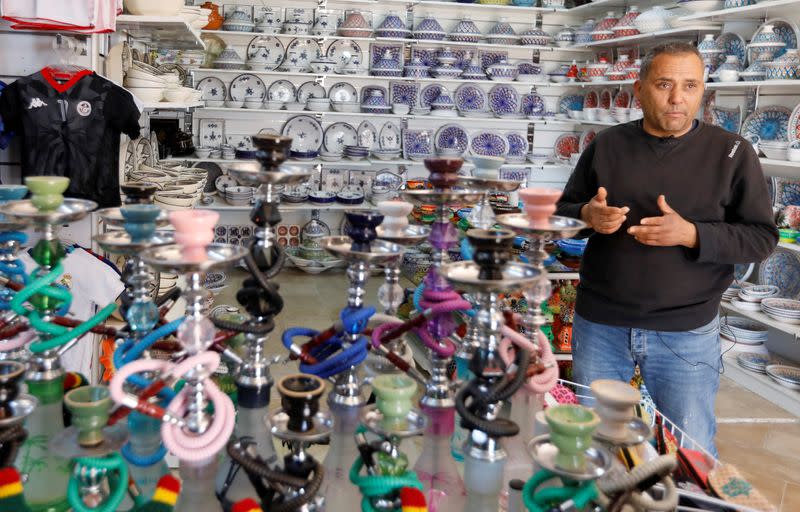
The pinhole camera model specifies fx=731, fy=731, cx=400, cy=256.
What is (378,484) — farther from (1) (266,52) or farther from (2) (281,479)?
(1) (266,52)

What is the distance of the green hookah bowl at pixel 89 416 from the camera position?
0.82 meters

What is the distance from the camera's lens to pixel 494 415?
2.89 ft

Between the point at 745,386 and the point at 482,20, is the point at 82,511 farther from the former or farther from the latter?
the point at 482,20

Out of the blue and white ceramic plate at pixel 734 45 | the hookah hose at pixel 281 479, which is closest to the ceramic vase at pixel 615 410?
the hookah hose at pixel 281 479

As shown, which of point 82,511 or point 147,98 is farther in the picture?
point 147,98

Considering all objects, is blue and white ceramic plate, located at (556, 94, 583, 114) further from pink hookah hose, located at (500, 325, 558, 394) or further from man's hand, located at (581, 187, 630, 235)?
pink hookah hose, located at (500, 325, 558, 394)

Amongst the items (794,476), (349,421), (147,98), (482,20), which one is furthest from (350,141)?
(349,421)

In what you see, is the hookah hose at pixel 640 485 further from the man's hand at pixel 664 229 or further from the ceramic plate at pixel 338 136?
the ceramic plate at pixel 338 136

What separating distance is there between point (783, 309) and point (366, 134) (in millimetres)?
3745

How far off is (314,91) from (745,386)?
4103mm

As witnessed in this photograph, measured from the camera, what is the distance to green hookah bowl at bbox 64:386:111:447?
2.69ft

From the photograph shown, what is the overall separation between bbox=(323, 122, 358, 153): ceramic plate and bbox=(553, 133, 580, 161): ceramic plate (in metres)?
1.88

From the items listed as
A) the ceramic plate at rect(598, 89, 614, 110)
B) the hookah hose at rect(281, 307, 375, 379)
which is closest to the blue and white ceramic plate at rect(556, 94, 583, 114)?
the ceramic plate at rect(598, 89, 614, 110)

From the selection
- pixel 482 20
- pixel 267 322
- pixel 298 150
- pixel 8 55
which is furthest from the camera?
pixel 482 20
